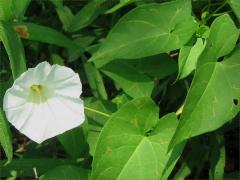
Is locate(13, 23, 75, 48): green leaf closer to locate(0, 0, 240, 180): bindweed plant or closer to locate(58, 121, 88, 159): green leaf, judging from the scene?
locate(0, 0, 240, 180): bindweed plant

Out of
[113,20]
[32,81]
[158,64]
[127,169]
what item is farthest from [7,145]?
[113,20]

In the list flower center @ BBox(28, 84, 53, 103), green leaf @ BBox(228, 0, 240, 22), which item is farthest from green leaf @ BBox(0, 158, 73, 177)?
Answer: green leaf @ BBox(228, 0, 240, 22)

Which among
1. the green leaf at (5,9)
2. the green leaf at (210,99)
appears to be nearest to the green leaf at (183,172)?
the green leaf at (210,99)

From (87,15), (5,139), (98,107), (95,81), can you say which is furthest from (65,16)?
(5,139)

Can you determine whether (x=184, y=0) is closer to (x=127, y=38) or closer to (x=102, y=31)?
(x=127, y=38)

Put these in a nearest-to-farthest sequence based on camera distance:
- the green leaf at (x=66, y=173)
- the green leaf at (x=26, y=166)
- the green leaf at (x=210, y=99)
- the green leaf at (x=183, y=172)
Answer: the green leaf at (x=210, y=99) < the green leaf at (x=66, y=173) < the green leaf at (x=26, y=166) < the green leaf at (x=183, y=172)

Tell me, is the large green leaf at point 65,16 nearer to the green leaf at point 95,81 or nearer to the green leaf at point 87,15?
the green leaf at point 87,15
